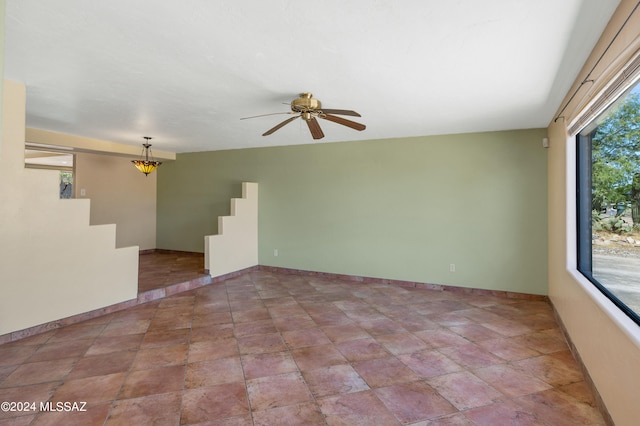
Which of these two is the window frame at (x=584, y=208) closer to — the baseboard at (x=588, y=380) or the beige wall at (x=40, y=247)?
the baseboard at (x=588, y=380)

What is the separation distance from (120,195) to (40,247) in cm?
383

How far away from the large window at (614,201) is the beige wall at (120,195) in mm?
7551

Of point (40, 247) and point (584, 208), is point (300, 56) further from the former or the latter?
point (40, 247)

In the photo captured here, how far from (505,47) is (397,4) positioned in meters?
0.93

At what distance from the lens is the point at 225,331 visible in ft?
10.5

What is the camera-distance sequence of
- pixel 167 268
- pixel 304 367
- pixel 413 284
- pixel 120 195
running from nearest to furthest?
pixel 304 367 → pixel 413 284 → pixel 167 268 → pixel 120 195

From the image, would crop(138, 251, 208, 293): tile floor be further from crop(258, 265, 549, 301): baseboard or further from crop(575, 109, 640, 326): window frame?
crop(575, 109, 640, 326): window frame

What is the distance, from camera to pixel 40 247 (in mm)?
3049

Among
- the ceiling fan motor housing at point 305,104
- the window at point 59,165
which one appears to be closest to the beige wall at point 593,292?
the ceiling fan motor housing at point 305,104

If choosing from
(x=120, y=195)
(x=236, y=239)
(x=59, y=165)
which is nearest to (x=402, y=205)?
(x=236, y=239)

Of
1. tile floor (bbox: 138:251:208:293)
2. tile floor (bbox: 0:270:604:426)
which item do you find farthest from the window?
tile floor (bbox: 0:270:604:426)

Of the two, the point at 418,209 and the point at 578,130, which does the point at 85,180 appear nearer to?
the point at 418,209

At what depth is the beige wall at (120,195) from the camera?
600 cm

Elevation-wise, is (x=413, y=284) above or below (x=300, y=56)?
below
